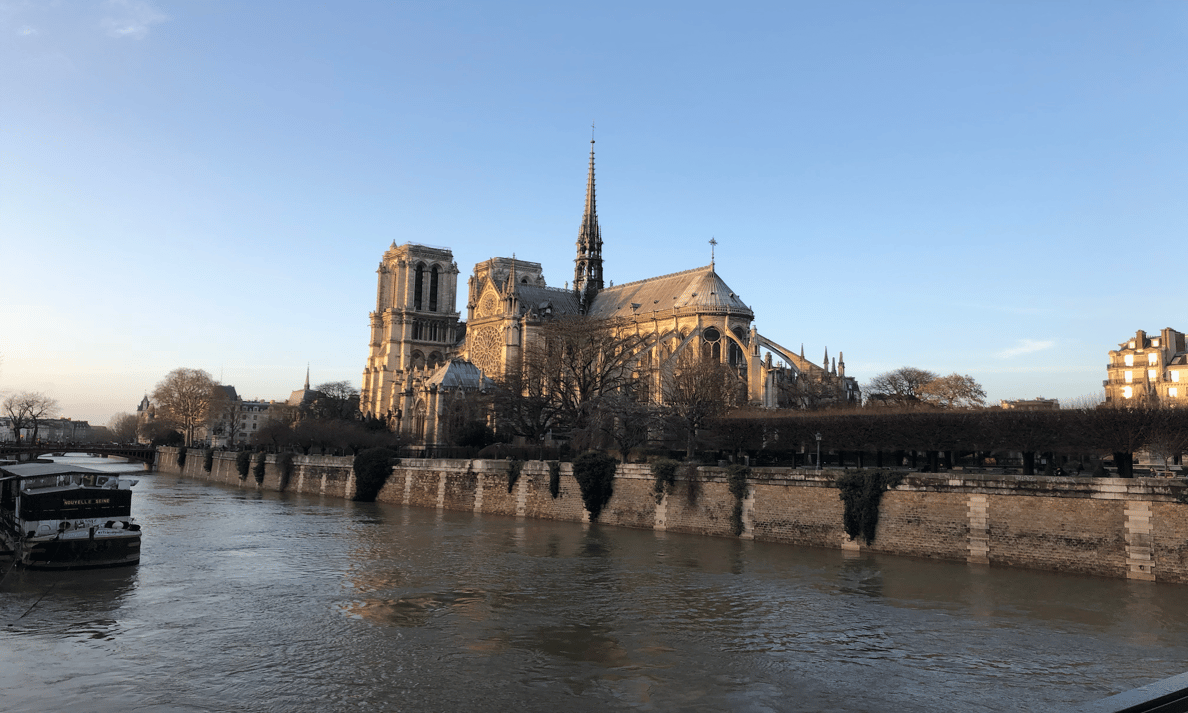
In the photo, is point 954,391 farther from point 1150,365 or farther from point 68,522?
point 68,522

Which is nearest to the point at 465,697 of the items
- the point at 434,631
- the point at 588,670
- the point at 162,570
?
the point at 588,670

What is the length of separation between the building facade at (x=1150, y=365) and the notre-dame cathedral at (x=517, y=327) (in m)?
18.8

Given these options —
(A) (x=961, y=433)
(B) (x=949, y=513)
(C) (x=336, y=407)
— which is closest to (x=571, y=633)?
(B) (x=949, y=513)

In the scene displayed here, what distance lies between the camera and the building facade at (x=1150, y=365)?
188 ft

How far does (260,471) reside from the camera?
176ft

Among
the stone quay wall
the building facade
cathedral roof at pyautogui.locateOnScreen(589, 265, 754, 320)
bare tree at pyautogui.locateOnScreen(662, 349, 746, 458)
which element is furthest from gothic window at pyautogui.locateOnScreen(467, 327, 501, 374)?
the building facade

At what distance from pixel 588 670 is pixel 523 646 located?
164 centimetres

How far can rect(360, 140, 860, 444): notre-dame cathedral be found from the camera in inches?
2106

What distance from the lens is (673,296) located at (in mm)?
62969

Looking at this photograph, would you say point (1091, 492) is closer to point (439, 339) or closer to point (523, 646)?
point (523, 646)

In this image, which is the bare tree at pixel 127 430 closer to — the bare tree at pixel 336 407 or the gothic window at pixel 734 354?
the bare tree at pixel 336 407

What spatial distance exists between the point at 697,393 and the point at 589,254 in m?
37.9

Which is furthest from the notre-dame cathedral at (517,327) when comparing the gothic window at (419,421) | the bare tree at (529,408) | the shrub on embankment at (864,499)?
the shrub on embankment at (864,499)

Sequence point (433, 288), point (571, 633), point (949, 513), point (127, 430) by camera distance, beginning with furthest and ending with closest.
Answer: point (127, 430)
point (433, 288)
point (949, 513)
point (571, 633)
